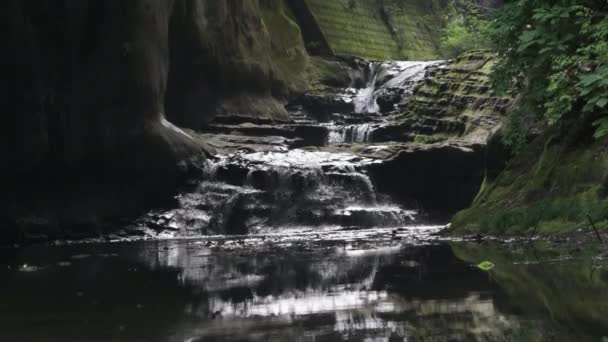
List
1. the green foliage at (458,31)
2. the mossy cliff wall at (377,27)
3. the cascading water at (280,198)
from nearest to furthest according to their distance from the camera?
the cascading water at (280,198) < the mossy cliff wall at (377,27) < the green foliage at (458,31)

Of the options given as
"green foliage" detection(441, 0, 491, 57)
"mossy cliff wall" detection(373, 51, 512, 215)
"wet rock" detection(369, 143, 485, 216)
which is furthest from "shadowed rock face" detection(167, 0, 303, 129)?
"green foliage" detection(441, 0, 491, 57)

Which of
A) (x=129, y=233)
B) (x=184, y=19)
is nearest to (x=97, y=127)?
(x=129, y=233)

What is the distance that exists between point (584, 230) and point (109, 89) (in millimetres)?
17233

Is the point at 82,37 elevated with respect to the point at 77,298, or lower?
elevated

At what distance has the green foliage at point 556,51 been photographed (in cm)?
1097

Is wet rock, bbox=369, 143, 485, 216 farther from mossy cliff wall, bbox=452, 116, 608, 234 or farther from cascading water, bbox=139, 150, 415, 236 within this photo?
mossy cliff wall, bbox=452, 116, 608, 234

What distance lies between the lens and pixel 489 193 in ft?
59.0

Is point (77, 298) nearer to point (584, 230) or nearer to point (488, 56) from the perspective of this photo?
point (584, 230)

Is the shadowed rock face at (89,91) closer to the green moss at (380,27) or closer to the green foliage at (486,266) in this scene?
the green foliage at (486,266)

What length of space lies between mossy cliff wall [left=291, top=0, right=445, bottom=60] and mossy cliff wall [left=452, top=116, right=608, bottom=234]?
29.2 meters

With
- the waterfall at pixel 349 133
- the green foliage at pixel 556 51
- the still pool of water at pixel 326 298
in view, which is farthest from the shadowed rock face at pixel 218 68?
the green foliage at pixel 556 51

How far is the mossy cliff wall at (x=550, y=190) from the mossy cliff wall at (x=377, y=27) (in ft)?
95.9

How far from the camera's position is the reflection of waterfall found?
132ft

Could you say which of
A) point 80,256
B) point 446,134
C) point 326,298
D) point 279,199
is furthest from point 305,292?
point 446,134
